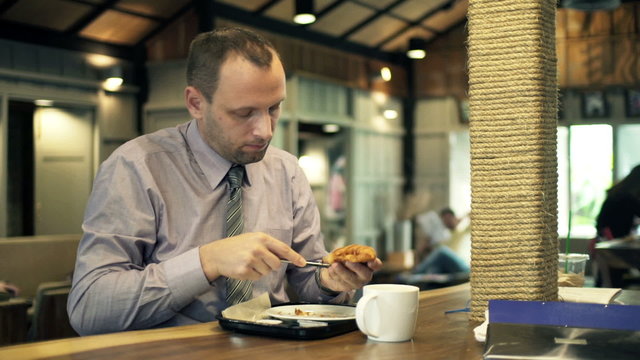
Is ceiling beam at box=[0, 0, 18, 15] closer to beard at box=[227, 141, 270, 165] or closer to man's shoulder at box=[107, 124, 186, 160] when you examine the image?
man's shoulder at box=[107, 124, 186, 160]

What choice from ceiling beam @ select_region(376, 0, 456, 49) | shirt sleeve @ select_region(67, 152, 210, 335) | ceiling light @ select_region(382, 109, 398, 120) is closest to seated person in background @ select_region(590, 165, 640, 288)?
shirt sleeve @ select_region(67, 152, 210, 335)

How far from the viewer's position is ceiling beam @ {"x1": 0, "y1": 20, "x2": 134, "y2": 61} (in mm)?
5668

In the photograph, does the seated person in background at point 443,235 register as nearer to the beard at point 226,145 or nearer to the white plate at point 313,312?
the beard at point 226,145

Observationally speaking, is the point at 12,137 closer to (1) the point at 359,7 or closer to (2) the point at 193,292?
(1) the point at 359,7

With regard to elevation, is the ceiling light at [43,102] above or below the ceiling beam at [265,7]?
below

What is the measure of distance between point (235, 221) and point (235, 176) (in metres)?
0.11

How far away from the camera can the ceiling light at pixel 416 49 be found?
31.1 ft

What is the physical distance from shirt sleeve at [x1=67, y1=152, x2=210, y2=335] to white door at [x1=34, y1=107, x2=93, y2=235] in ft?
15.5

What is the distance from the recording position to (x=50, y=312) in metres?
3.63

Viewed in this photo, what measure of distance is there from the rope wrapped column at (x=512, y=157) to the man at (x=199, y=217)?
0.75 ft

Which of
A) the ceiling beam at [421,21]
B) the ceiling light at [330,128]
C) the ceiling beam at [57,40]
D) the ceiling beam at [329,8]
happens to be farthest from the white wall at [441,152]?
the ceiling beam at [57,40]

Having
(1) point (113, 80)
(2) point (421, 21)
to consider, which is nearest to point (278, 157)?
(1) point (113, 80)

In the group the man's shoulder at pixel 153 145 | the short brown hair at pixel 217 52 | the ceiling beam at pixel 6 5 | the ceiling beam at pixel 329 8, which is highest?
the ceiling beam at pixel 329 8

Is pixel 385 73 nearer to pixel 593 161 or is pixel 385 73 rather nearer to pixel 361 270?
pixel 593 161
